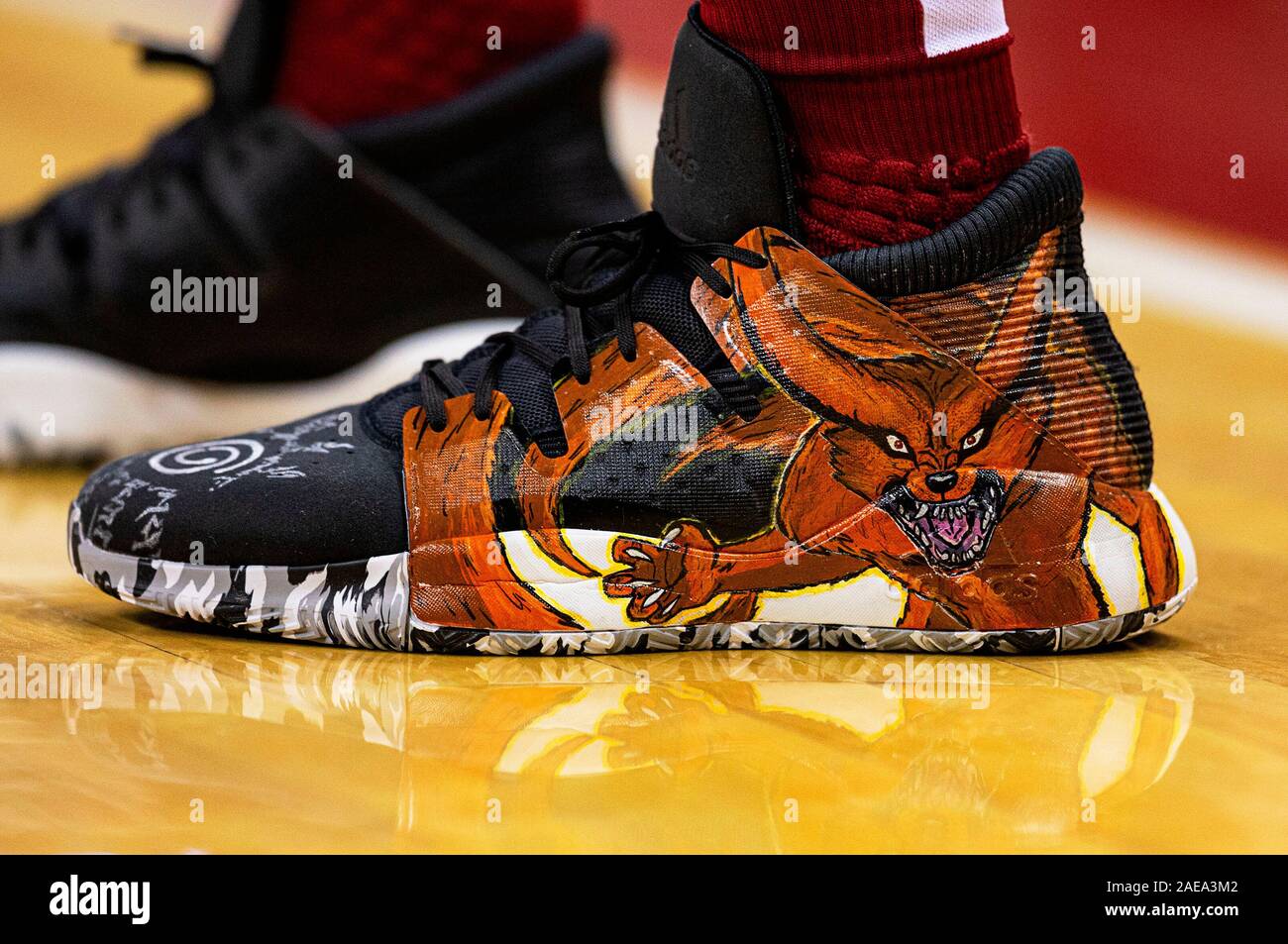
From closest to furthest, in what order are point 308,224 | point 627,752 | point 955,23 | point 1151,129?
point 627,752, point 955,23, point 308,224, point 1151,129

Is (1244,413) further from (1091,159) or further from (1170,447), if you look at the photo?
(1091,159)

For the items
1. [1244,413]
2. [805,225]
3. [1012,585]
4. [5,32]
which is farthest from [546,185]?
[5,32]

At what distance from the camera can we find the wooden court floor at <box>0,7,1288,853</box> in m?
0.49

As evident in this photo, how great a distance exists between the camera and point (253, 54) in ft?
4.02

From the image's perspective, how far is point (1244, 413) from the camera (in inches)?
69.7

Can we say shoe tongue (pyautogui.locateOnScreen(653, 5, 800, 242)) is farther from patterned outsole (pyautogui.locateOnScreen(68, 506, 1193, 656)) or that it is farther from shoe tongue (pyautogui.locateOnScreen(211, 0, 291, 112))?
shoe tongue (pyautogui.locateOnScreen(211, 0, 291, 112))

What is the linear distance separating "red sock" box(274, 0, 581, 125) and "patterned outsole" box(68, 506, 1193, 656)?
633mm

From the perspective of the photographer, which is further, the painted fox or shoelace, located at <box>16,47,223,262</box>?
shoelace, located at <box>16,47,223,262</box>

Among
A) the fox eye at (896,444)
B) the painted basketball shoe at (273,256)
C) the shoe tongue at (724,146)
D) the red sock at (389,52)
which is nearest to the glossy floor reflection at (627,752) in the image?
the fox eye at (896,444)

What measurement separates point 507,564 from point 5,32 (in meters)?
3.06

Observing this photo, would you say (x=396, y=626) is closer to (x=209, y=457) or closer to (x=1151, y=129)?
(x=209, y=457)

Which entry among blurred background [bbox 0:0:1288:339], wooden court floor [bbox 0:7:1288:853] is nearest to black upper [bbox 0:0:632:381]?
wooden court floor [bbox 0:7:1288:853]

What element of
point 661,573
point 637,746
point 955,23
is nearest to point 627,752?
point 637,746

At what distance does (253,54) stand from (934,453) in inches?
32.2
